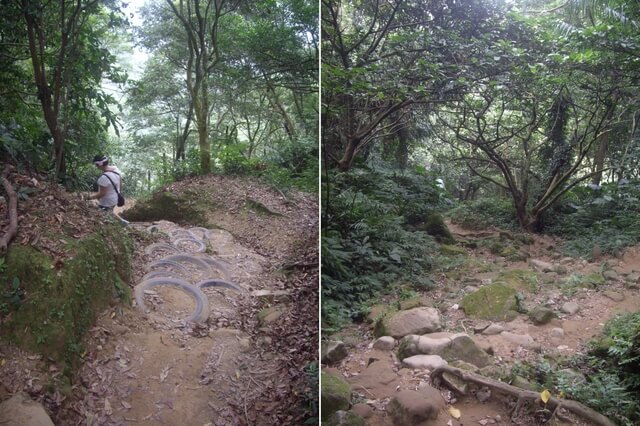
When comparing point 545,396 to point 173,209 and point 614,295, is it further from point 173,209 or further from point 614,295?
point 173,209

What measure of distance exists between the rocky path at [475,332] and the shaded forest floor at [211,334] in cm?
25

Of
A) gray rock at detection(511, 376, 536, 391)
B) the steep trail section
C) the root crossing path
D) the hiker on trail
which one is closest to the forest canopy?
the hiker on trail

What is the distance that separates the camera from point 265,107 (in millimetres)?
1620

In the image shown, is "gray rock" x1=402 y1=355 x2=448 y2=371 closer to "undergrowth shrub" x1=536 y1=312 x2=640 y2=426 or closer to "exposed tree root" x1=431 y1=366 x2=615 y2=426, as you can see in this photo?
"exposed tree root" x1=431 y1=366 x2=615 y2=426

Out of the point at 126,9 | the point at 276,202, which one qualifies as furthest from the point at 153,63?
the point at 276,202

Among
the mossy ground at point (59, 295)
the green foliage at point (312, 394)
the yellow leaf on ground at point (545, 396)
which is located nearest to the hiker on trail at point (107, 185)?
the mossy ground at point (59, 295)

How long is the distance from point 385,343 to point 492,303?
443 millimetres

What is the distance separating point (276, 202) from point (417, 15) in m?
1.13

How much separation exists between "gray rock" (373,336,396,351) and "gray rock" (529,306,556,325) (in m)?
0.51

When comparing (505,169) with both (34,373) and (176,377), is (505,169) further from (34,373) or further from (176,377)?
(34,373)

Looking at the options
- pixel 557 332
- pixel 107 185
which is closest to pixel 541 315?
pixel 557 332

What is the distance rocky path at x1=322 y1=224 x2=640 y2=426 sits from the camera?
147 cm

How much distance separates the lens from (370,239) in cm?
200

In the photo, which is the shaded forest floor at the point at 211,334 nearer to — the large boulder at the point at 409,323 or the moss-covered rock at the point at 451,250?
the large boulder at the point at 409,323
